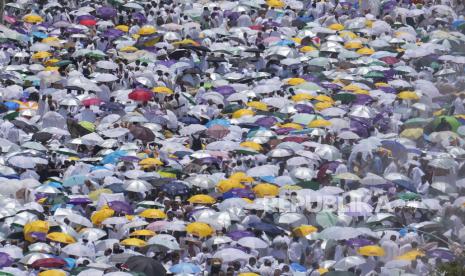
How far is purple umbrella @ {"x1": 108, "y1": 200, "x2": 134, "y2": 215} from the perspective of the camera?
945 inches

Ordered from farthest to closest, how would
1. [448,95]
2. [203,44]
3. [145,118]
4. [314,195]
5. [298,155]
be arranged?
[203,44]
[448,95]
[145,118]
[298,155]
[314,195]

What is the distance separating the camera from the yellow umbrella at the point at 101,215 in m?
23.6

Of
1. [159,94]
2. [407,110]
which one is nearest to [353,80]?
[407,110]

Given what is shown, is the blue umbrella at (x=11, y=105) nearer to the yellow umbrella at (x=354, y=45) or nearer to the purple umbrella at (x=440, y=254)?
the yellow umbrella at (x=354, y=45)

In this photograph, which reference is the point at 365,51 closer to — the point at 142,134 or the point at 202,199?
the point at 142,134

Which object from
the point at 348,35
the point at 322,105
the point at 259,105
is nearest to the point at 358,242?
the point at 322,105

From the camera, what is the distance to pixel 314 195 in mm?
24734

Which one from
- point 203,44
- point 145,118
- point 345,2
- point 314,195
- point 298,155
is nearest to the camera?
point 314,195

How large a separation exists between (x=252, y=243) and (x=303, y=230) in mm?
1158

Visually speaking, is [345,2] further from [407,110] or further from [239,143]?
[239,143]

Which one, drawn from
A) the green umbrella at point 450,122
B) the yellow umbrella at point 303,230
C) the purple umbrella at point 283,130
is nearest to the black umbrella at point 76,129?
the purple umbrella at point 283,130

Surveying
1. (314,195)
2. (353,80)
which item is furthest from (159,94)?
(314,195)

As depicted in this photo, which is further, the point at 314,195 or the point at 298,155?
the point at 298,155

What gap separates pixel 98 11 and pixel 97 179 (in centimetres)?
1098
